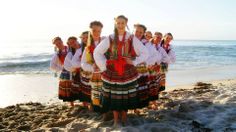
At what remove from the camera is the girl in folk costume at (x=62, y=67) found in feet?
23.3

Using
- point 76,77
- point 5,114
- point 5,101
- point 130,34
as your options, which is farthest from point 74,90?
point 5,101

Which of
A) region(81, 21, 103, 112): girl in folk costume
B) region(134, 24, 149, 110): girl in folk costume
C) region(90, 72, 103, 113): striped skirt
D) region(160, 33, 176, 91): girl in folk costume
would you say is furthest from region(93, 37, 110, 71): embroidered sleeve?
region(160, 33, 176, 91): girl in folk costume

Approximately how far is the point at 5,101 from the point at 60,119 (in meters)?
3.55

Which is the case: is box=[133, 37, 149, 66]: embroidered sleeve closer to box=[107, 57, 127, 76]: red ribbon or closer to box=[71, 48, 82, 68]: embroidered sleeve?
box=[107, 57, 127, 76]: red ribbon

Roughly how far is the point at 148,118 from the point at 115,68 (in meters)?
1.19

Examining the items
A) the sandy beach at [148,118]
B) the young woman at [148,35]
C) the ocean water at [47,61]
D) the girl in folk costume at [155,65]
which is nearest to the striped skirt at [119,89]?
the sandy beach at [148,118]

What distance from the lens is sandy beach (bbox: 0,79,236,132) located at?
5430 mm

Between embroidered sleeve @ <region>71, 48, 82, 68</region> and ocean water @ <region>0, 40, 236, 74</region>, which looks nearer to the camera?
embroidered sleeve @ <region>71, 48, 82, 68</region>

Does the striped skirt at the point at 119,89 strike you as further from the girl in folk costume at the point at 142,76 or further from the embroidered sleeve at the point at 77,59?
the embroidered sleeve at the point at 77,59

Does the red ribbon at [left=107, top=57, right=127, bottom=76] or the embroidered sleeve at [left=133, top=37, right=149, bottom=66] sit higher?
the embroidered sleeve at [left=133, top=37, right=149, bottom=66]

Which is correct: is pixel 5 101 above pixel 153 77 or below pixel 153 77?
below

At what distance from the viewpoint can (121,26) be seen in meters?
5.04

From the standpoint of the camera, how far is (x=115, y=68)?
5086 millimetres

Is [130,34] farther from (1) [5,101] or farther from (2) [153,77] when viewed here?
(1) [5,101]
